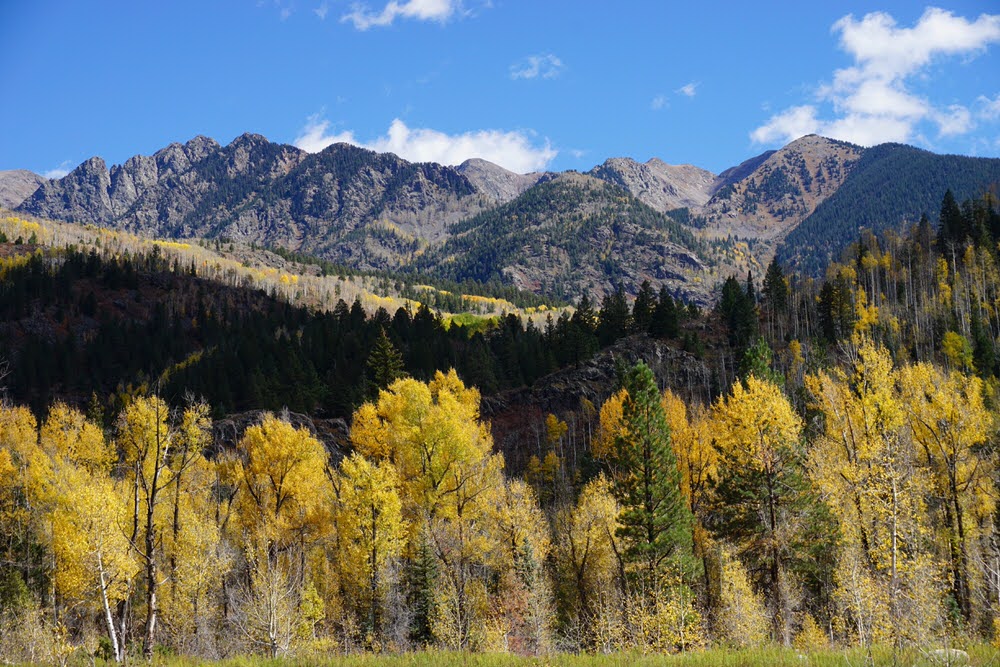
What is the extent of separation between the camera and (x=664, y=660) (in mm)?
16094

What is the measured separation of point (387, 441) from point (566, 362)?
6056 cm

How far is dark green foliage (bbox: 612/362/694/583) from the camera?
3488cm

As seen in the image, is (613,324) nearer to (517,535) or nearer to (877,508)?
(517,535)

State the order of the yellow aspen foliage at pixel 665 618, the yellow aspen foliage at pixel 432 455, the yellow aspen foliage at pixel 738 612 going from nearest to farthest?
the yellow aspen foliage at pixel 665 618 → the yellow aspen foliage at pixel 738 612 → the yellow aspen foliage at pixel 432 455

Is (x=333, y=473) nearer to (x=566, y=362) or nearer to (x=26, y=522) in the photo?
(x=26, y=522)

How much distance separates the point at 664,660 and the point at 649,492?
65.9 ft

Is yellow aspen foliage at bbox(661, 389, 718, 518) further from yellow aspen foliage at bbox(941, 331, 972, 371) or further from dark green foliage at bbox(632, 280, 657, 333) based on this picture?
dark green foliage at bbox(632, 280, 657, 333)

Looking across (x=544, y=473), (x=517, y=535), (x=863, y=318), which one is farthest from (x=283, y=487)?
(x=863, y=318)

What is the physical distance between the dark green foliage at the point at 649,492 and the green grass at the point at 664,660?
712 inches

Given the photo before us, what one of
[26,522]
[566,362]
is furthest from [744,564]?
[566,362]

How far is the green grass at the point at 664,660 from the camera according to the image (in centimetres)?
1426

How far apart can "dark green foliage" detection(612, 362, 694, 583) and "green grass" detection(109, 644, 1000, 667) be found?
1808 centimetres

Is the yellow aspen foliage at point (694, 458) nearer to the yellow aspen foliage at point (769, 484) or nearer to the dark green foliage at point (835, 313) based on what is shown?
the yellow aspen foliage at point (769, 484)

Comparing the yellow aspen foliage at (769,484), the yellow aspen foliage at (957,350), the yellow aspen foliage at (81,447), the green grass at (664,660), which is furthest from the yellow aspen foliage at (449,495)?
the yellow aspen foliage at (957,350)
